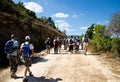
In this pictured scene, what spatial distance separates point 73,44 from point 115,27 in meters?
5.34

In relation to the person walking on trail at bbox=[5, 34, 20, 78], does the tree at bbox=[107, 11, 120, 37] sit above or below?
above

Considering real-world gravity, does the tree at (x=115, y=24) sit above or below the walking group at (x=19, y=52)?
above

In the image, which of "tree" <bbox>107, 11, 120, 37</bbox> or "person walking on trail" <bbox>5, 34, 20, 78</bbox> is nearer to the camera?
"person walking on trail" <bbox>5, 34, 20, 78</bbox>

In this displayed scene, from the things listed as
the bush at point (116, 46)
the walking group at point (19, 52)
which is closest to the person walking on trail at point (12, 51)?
the walking group at point (19, 52)

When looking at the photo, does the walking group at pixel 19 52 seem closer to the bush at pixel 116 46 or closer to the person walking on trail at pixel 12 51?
the person walking on trail at pixel 12 51

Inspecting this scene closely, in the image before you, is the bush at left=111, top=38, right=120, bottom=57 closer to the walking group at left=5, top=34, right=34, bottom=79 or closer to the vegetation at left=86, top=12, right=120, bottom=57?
the vegetation at left=86, top=12, right=120, bottom=57

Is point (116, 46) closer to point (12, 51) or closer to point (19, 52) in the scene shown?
point (19, 52)

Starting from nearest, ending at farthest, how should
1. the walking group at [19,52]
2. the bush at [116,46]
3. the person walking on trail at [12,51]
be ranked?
the walking group at [19,52], the person walking on trail at [12,51], the bush at [116,46]

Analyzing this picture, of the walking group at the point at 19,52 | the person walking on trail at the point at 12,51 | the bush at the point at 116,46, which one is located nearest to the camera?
the walking group at the point at 19,52

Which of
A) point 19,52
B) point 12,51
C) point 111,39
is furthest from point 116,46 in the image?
point 12,51

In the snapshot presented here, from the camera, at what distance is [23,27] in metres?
30.8

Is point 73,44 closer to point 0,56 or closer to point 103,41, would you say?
point 103,41

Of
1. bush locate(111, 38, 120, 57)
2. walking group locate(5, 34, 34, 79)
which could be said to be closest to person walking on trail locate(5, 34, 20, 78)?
walking group locate(5, 34, 34, 79)

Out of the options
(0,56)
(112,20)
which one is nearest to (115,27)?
(112,20)
